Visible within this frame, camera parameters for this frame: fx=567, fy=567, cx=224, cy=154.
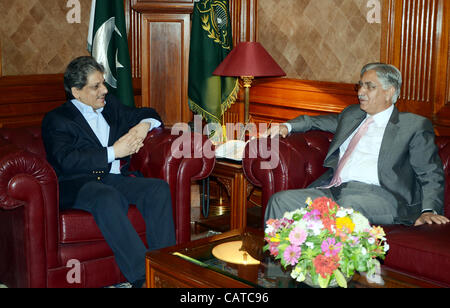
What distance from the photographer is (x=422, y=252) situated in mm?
2520

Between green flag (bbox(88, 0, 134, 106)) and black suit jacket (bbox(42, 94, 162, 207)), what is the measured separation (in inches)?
50.5

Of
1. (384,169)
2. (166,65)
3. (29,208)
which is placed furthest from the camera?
(166,65)

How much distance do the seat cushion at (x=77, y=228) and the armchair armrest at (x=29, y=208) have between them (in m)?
0.04

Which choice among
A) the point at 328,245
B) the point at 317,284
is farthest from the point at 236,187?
the point at 328,245

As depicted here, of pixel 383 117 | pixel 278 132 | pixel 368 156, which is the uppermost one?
pixel 383 117

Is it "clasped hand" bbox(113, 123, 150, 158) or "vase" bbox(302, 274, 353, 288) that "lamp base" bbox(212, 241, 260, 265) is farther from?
"clasped hand" bbox(113, 123, 150, 158)

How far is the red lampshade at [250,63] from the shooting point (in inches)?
150

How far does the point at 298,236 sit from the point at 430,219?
43.4 inches

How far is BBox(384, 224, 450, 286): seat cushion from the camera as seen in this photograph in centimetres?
246

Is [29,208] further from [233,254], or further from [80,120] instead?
[233,254]

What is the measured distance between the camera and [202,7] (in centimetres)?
427

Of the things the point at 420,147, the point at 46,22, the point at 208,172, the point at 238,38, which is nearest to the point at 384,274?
the point at 420,147

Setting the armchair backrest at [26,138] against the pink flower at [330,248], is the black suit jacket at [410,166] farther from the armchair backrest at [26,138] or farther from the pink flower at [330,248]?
the armchair backrest at [26,138]

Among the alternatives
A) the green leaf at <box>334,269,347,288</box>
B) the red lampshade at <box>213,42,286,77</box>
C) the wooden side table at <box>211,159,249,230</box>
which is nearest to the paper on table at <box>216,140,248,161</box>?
the wooden side table at <box>211,159,249,230</box>
